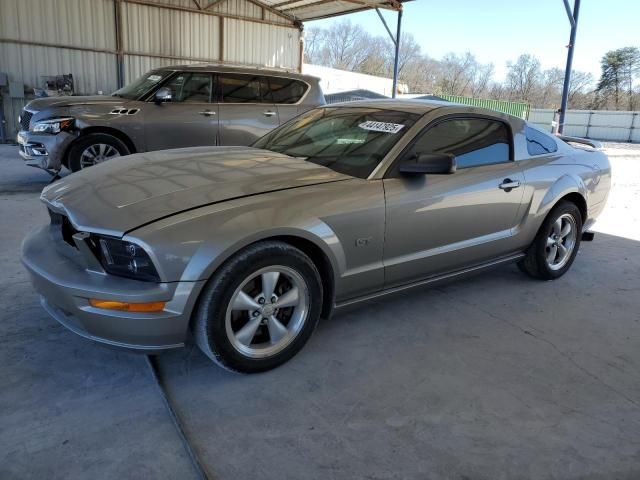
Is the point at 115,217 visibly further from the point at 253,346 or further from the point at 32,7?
the point at 32,7

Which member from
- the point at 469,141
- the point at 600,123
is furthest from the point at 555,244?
the point at 600,123

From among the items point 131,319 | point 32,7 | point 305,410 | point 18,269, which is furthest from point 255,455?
point 32,7

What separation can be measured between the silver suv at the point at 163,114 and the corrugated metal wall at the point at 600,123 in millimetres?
23169

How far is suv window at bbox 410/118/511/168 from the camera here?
3342mm

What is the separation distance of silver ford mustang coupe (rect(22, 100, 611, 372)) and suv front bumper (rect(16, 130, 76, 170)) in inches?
162

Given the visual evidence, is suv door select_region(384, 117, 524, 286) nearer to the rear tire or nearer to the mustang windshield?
the mustang windshield

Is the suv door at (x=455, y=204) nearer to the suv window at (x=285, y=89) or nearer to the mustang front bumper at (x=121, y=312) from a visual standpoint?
the mustang front bumper at (x=121, y=312)

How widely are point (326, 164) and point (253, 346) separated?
3.99ft

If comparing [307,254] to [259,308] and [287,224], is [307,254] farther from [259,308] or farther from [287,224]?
[259,308]

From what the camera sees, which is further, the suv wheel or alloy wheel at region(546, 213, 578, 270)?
the suv wheel

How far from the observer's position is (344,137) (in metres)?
3.46

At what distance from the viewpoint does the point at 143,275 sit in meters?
2.33

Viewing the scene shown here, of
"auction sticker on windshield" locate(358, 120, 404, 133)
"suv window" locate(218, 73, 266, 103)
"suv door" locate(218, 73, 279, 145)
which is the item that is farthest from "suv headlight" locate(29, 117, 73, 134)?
"auction sticker on windshield" locate(358, 120, 404, 133)

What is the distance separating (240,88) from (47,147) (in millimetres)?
2829
